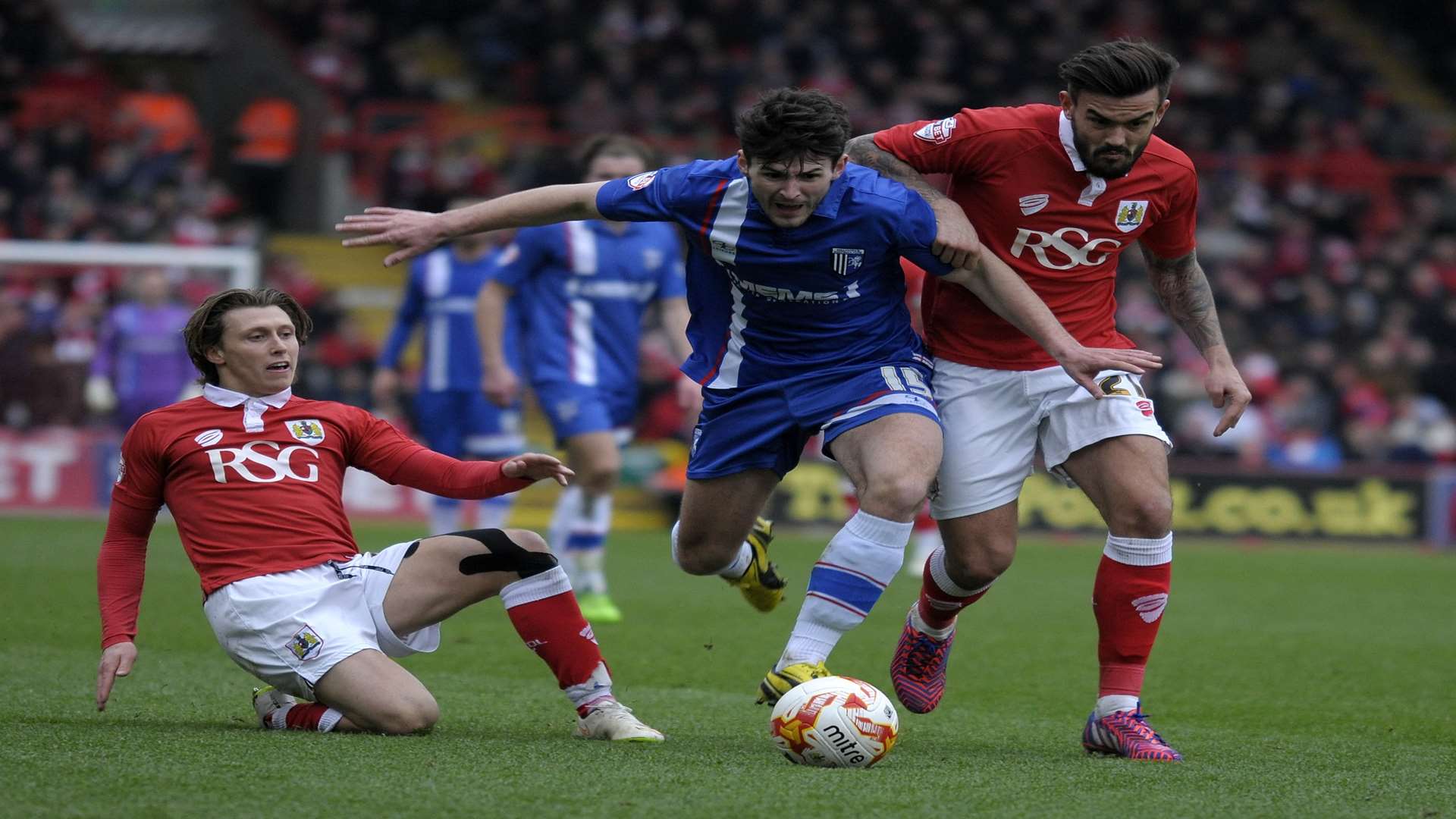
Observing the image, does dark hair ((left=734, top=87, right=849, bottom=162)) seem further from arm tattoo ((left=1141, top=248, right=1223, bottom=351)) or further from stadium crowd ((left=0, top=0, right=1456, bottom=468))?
stadium crowd ((left=0, top=0, right=1456, bottom=468))

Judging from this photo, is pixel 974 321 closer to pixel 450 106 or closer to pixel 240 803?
pixel 240 803

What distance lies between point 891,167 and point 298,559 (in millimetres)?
2105

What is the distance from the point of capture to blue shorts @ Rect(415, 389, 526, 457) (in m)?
9.75

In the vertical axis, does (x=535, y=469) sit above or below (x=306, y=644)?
above

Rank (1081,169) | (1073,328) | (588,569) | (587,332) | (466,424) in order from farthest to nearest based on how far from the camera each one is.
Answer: (466,424), (588,569), (587,332), (1073,328), (1081,169)

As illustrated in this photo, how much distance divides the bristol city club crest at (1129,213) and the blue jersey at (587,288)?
3466mm

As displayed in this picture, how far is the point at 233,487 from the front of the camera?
479 cm

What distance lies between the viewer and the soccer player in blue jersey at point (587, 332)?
8.20 meters

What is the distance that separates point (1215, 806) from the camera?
→ 391cm

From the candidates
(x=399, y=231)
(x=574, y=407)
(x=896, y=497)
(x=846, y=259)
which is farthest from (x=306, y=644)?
(x=574, y=407)

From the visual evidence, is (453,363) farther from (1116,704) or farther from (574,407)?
(1116,704)

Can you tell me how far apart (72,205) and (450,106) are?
4.86 meters

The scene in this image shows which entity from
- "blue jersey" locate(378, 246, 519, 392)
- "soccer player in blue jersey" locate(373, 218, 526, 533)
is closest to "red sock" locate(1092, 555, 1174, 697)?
"soccer player in blue jersey" locate(373, 218, 526, 533)

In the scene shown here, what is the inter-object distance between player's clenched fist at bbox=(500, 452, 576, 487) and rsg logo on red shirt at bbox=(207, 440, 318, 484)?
65 centimetres
